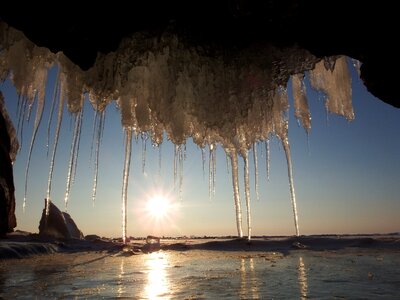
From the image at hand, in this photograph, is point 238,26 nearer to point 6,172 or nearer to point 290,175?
point 290,175

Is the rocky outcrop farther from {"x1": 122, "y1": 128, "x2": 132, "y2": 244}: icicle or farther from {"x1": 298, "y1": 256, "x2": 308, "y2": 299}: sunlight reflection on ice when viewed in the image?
{"x1": 298, "y1": 256, "x2": 308, "y2": 299}: sunlight reflection on ice

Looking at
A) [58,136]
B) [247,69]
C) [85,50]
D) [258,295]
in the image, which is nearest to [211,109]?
[247,69]

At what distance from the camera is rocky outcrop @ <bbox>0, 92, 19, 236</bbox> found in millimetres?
14188

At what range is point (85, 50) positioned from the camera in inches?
217

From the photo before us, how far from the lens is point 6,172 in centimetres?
1501

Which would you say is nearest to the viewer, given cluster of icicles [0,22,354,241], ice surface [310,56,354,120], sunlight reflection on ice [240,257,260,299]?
sunlight reflection on ice [240,257,260,299]

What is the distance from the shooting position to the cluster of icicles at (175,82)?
634 cm

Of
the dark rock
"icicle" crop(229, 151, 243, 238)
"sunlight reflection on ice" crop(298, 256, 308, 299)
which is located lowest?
"sunlight reflection on ice" crop(298, 256, 308, 299)

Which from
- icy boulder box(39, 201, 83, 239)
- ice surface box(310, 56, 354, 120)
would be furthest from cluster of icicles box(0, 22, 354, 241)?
icy boulder box(39, 201, 83, 239)

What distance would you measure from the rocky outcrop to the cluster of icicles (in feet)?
25.2

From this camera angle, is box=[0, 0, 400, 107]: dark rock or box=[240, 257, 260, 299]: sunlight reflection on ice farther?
box=[0, 0, 400, 107]: dark rock

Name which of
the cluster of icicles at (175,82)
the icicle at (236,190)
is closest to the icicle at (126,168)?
the cluster of icicles at (175,82)

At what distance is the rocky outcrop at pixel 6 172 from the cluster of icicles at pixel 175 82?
7.69 m

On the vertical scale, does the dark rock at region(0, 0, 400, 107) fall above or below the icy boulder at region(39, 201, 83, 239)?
above
